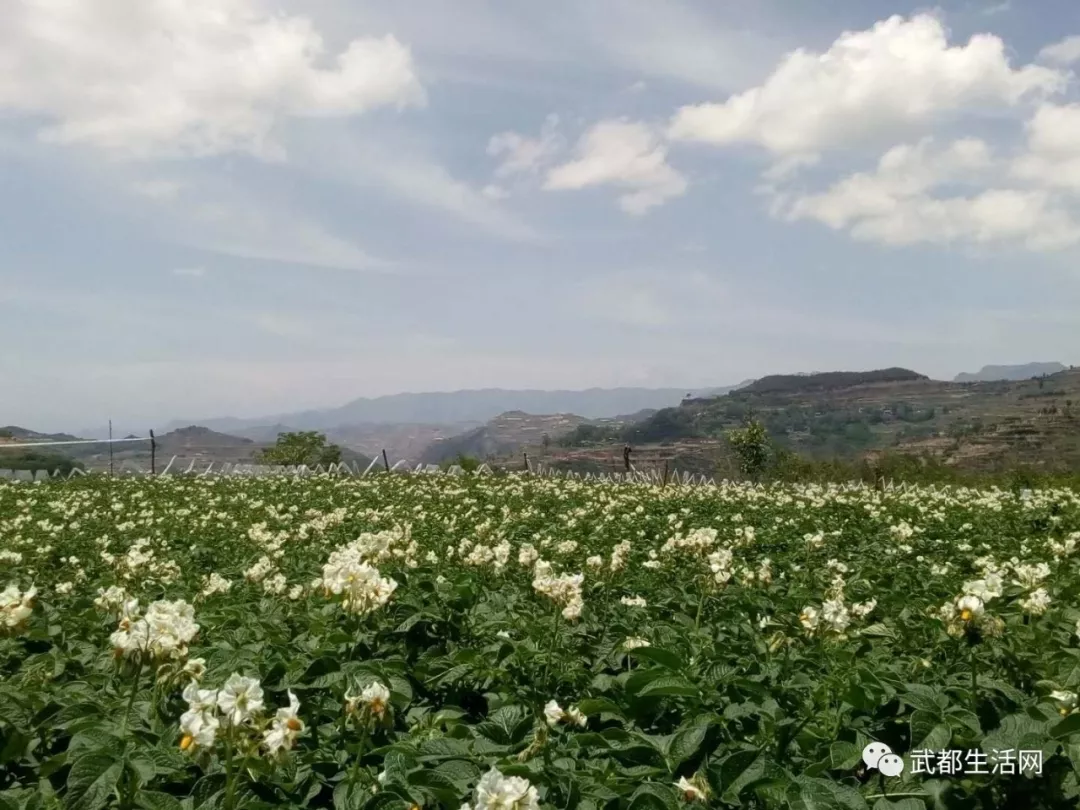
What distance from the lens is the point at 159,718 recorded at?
2.82 meters

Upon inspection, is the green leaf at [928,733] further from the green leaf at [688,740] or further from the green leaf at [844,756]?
the green leaf at [688,740]

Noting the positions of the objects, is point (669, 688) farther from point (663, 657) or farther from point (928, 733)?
point (928, 733)

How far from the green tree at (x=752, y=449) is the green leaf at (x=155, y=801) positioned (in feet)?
101

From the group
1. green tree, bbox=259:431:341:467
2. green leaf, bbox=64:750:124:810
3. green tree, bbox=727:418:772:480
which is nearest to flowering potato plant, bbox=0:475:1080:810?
green leaf, bbox=64:750:124:810

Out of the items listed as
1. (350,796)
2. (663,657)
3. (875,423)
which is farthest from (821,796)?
(875,423)

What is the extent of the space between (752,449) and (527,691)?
2975 centimetres

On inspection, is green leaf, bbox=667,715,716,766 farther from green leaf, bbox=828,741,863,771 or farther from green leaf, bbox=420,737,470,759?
green leaf, bbox=420,737,470,759

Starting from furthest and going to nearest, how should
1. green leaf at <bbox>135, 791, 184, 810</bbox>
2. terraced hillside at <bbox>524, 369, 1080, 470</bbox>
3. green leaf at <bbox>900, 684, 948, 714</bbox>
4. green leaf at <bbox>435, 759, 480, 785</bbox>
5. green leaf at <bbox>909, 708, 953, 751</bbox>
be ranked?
1. terraced hillside at <bbox>524, 369, 1080, 470</bbox>
2. green leaf at <bbox>900, 684, 948, 714</bbox>
3. green leaf at <bbox>909, 708, 953, 751</bbox>
4. green leaf at <bbox>435, 759, 480, 785</bbox>
5. green leaf at <bbox>135, 791, 184, 810</bbox>

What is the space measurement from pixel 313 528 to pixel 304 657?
6534 millimetres

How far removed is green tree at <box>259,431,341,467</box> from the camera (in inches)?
1564

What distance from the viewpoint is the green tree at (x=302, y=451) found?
130 ft

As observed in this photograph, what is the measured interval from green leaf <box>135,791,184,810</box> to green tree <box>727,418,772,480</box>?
30.6 metres

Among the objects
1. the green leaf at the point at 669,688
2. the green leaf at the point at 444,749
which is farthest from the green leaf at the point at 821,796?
the green leaf at the point at 444,749

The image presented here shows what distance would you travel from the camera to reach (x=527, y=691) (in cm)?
330
